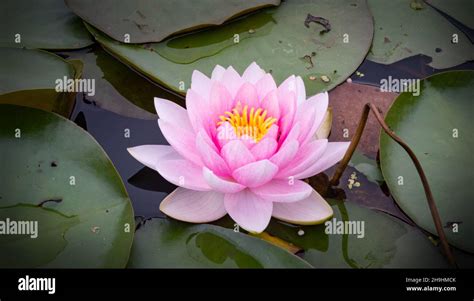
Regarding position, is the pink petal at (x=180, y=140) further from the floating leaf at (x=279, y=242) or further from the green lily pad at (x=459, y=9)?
the green lily pad at (x=459, y=9)

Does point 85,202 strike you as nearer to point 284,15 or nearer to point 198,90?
point 198,90

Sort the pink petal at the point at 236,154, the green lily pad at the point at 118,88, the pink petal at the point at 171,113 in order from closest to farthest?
the pink petal at the point at 236,154, the pink petal at the point at 171,113, the green lily pad at the point at 118,88

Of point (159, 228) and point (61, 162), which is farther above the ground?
point (61, 162)

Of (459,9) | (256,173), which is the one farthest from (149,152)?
(459,9)

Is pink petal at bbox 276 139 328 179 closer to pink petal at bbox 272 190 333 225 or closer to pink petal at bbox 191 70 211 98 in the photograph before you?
pink petal at bbox 272 190 333 225
